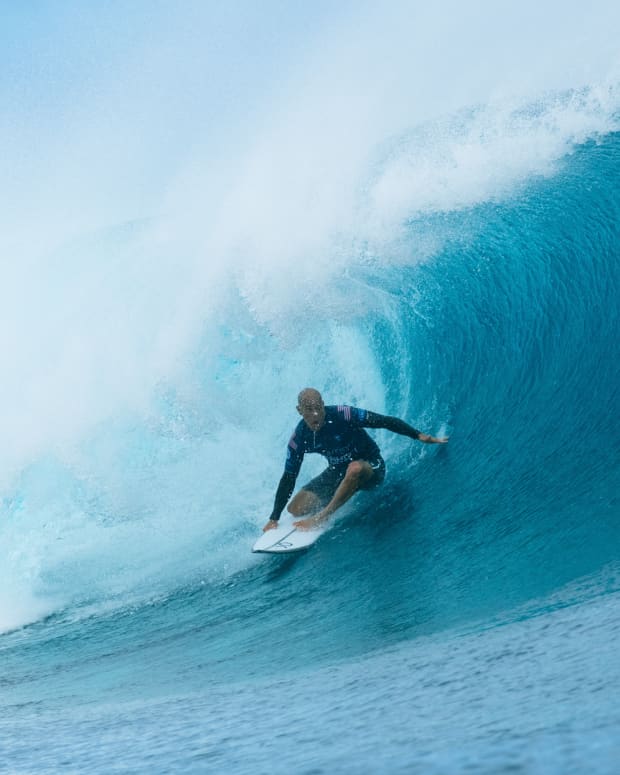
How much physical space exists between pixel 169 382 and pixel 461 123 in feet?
23.4

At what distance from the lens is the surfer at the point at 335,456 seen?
18.1 feet

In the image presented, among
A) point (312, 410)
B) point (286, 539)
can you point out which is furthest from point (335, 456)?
point (286, 539)

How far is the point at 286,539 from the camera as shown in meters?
5.53

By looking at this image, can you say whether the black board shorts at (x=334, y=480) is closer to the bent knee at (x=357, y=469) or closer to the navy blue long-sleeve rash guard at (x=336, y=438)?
the navy blue long-sleeve rash guard at (x=336, y=438)

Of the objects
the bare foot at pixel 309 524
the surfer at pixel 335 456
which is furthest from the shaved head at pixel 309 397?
the bare foot at pixel 309 524

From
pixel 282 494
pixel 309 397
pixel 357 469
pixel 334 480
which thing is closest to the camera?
pixel 309 397

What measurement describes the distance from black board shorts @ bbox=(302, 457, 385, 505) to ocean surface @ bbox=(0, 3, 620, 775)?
16 centimetres

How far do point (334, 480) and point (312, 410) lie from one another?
82cm

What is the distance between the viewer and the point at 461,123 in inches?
496

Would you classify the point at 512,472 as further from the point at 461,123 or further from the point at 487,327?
the point at 461,123

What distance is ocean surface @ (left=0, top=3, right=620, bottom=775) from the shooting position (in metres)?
1.73

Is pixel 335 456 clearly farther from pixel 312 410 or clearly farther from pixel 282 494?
pixel 312 410

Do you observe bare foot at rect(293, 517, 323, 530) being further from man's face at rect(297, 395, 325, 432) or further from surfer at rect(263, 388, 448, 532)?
man's face at rect(297, 395, 325, 432)

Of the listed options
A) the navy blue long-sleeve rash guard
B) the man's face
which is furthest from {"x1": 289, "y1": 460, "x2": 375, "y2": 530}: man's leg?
the man's face
